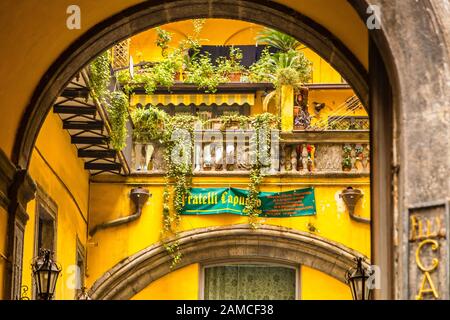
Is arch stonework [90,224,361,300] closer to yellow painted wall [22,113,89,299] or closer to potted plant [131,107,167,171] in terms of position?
yellow painted wall [22,113,89,299]

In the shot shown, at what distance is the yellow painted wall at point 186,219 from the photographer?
2064 centimetres

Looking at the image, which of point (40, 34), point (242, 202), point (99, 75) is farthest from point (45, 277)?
point (242, 202)

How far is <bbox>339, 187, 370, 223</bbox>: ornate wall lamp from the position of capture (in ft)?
67.1

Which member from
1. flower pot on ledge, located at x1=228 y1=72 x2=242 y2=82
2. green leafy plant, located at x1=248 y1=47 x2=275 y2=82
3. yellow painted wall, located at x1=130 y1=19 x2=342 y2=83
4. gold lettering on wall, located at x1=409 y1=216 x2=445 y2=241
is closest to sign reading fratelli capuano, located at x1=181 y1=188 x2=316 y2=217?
green leafy plant, located at x1=248 y1=47 x2=275 y2=82

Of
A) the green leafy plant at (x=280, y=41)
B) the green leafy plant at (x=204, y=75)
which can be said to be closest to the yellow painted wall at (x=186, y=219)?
the green leafy plant at (x=204, y=75)

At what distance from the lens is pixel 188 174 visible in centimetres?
2098

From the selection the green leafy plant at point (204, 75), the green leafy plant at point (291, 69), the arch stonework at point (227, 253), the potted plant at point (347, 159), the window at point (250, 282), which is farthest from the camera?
the green leafy plant at point (204, 75)

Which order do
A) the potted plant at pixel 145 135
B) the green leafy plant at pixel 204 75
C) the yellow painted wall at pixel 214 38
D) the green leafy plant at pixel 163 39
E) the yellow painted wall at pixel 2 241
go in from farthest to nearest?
1. the yellow painted wall at pixel 214 38
2. the green leafy plant at pixel 163 39
3. the green leafy plant at pixel 204 75
4. the potted plant at pixel 145 135
5. the yellow painted wall at pixel 2 241

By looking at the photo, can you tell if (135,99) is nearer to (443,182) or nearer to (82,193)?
(82,193)

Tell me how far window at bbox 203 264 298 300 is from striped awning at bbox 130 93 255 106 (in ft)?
8.41

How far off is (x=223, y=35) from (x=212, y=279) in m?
5.33

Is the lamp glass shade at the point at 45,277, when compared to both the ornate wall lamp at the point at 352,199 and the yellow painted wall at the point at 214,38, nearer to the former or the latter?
the ornate wall lamp at the point at 352,199

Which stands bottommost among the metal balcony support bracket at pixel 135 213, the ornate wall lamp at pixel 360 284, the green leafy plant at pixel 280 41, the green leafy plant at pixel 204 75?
the ornate wall lamp at pixel 360 284

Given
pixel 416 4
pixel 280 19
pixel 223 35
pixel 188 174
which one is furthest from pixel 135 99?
pixel 416 4
